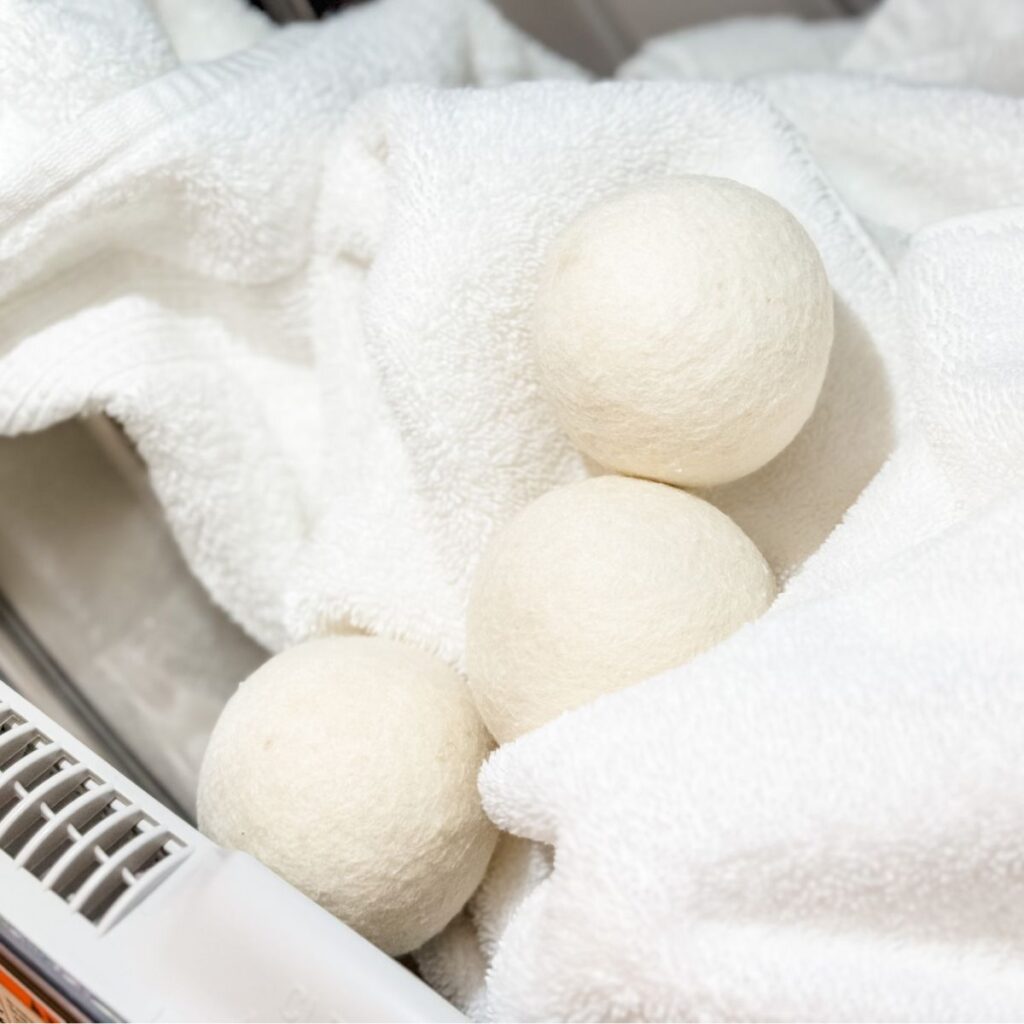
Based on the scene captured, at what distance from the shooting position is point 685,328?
1.35 ft

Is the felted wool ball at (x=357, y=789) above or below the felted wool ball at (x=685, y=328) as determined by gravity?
below

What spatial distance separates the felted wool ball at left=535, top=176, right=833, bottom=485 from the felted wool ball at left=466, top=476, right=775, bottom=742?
3 cm

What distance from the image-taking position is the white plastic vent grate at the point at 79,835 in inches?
14.0

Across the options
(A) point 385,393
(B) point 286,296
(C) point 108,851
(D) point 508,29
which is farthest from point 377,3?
(C) point 108,851

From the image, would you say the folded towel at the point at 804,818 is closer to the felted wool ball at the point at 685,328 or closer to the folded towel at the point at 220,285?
the felted wool ball at the point at 685,328

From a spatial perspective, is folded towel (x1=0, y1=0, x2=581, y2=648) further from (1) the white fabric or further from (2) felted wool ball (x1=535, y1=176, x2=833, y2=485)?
(2) felted wool ball (x1=535, y1=176, x2=833, y2=485)

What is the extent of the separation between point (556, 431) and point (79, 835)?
0.26 m

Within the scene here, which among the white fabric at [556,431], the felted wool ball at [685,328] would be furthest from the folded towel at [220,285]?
the felted wool ball at [685,328]

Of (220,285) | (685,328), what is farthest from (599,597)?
(220,285)

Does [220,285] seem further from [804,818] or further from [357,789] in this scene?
[804,818]

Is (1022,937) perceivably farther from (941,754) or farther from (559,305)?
(559,305)

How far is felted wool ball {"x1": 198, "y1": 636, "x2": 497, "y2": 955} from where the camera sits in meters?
0.41

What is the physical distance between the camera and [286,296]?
613 mm

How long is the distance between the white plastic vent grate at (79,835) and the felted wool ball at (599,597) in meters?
0.13
